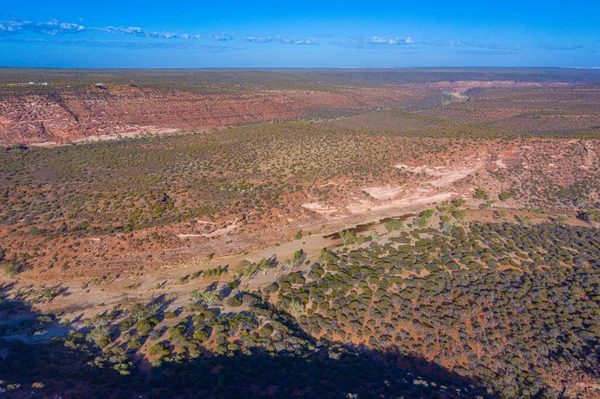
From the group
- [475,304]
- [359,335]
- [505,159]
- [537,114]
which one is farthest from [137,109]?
[537,114]

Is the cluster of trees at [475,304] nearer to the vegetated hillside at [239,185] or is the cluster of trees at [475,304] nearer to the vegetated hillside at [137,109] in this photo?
the vegetated hillside at [239,185]

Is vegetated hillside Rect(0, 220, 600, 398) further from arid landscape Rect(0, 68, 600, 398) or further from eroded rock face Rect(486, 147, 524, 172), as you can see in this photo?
eroded rock face Rect(486, 147, 524, 172)

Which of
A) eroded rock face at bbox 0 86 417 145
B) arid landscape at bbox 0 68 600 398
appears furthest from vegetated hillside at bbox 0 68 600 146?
arid landscape at bbox 0 68 600 398

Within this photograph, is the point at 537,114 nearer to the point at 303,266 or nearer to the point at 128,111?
the point at 303,266

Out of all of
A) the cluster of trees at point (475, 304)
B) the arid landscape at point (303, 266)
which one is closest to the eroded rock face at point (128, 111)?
the arid landscape at point (303, 266)

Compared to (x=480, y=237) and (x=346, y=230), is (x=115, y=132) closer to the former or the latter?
(x=346, y=230)

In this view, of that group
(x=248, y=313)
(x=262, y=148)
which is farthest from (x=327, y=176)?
(x=248, y=313)

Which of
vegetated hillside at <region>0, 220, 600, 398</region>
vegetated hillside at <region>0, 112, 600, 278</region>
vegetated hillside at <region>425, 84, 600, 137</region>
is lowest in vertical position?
vegetated hillside at <region>0, 220, 600, 398</region>
